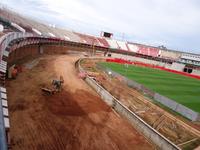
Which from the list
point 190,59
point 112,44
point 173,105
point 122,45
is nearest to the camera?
point 173,105

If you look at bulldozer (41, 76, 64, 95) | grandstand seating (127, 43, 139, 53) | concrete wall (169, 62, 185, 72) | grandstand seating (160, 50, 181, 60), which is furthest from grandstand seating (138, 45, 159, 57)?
bulldozer (41, 76, 64, 95)

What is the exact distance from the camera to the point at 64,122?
1711 centimetres

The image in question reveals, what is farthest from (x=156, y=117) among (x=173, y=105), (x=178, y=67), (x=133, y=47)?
(x=133, y=47)

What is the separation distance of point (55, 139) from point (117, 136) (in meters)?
4.61

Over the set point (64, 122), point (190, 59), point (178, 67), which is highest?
point (190, 59)

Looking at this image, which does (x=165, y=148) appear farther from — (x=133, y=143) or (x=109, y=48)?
(x=109, y=48)

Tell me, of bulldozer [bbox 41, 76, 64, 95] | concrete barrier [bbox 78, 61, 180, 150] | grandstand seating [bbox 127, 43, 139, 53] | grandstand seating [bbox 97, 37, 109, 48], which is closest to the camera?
concrete barrier [bbox 78, 61, 180, 150]

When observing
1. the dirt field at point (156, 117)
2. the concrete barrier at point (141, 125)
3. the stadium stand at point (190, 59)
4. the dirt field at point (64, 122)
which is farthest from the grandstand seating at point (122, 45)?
the dirt field at point (64, 122)

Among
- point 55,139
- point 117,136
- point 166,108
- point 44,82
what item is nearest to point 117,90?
point 166,108

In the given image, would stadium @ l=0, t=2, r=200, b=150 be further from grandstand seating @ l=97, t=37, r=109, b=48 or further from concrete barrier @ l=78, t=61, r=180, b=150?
grandstand seating @ l=97, t=37, r=109, b=48

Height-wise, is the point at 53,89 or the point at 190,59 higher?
the point at 190,59

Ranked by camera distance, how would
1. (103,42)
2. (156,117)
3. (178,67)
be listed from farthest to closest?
1. (103,42)
2. (178,67)
3. (156,117)

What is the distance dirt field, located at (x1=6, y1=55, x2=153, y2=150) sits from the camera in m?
14.5

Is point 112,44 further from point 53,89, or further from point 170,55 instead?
point 53,89
